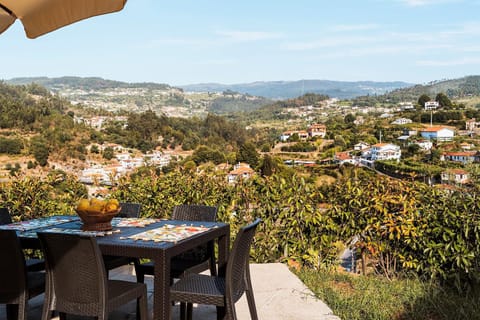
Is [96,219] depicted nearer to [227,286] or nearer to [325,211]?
[227,286]

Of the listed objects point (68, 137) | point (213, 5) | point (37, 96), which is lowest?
point (68, 137)

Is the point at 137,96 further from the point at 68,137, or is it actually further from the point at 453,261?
the point at 453,261

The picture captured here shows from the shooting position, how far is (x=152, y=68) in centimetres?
7894

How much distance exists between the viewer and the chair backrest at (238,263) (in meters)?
2.27

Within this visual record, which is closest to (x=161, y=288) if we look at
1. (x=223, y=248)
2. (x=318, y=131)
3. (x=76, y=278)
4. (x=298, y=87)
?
(x=76, y=278)

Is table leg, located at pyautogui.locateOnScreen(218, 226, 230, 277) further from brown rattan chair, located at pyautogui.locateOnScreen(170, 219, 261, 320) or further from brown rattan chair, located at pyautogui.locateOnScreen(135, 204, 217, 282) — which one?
brown rattan chair, located at pyautogui.locateOnScreen(170, 219, 261, 320)

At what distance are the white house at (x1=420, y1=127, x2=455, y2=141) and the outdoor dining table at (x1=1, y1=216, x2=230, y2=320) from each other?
40151 millimetres

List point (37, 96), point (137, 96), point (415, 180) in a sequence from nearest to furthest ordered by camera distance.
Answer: point (415, 180), point (37, 96), point (137, 96)

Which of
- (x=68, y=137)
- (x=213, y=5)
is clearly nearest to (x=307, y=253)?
(x=68, y=137)

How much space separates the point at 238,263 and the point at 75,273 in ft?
2.44

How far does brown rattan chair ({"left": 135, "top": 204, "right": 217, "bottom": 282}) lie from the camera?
2.99 meters

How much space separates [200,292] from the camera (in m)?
2.34

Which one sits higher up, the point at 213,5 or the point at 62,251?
the point at 213,5

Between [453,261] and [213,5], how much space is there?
4781 cm
